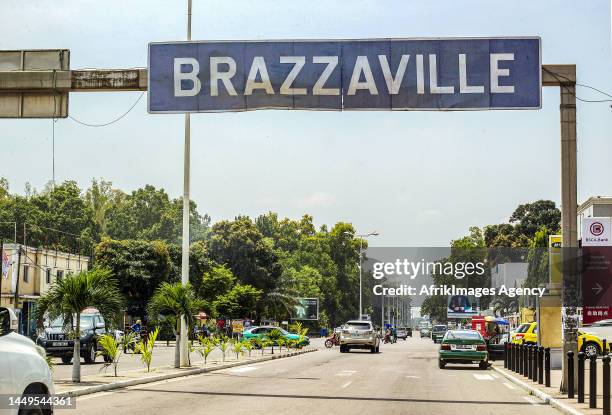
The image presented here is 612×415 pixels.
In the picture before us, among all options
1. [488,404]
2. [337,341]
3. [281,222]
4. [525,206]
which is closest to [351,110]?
[488,404]

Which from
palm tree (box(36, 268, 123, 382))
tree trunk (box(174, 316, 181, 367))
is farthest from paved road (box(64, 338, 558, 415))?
palm tree (box(36, 268, 123, 382))

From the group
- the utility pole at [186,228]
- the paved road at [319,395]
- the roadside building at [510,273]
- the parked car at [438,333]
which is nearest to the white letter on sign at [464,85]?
the paved road at [319,395]

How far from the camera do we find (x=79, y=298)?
20.8m

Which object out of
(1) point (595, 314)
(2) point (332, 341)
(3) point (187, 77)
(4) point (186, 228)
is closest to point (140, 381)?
(4) point (186, 228)

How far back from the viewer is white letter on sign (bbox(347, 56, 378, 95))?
19.2 m

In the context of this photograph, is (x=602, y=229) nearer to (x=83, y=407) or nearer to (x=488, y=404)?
(x=488, y=404)

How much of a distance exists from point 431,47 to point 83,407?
33.2 ft

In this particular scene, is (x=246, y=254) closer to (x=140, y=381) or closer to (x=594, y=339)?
(x=594, y=339)

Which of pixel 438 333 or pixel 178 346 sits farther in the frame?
pixel 438 333

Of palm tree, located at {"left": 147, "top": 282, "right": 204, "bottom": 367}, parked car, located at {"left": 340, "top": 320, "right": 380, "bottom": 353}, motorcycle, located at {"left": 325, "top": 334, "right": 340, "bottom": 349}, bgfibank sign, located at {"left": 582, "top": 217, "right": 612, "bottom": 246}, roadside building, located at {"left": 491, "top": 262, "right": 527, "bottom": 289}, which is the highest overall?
bgfibank sign, located at {"left": 582, "top": 217, "right": 612, "bottom": 246}

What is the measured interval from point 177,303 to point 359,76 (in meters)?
10.6

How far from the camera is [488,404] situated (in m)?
17.7

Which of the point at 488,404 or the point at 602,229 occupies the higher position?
the point at 602,229

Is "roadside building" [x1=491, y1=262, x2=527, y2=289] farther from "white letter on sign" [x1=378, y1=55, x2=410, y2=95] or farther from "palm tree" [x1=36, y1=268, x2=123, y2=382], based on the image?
"white letter on sign" [x1=378, y1=55, x2=410, y2=95]
